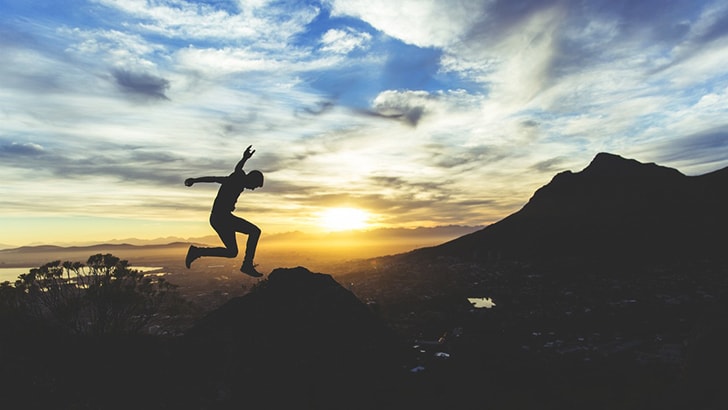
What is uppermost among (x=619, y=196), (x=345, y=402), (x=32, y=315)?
(x=619, y=196)

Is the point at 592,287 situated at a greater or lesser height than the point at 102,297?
lesser

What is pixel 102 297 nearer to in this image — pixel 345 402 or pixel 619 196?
pixel 345 402

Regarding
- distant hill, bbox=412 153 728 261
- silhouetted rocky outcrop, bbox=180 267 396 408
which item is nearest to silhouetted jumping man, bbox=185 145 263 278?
silhouetted rocky outcrop, bbox=180 267 396 408

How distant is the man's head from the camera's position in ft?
31.4

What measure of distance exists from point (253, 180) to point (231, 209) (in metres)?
0.97

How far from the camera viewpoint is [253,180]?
31.5 feet

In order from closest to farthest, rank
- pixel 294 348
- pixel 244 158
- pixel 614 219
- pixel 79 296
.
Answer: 1. pixel 244 158
2. pixel 294 348
3. pixel 79 296
4. pixel 614 219

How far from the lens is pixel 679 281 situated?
5097 centimetres

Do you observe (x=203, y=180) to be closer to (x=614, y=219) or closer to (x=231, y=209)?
(x=231, y=209)

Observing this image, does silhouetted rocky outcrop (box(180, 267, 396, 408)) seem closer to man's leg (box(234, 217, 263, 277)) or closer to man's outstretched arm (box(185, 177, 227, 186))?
man's leg (box(234, 217, 263, 277))

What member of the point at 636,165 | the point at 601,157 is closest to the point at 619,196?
the point at 636,165

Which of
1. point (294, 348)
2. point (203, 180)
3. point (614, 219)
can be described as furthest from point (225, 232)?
point (614, 219)

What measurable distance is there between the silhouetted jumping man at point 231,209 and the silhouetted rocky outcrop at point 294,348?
9.72 ft

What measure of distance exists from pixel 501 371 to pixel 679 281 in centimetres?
4367
